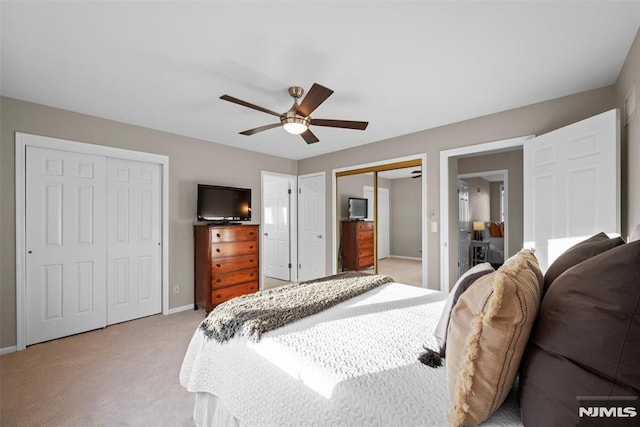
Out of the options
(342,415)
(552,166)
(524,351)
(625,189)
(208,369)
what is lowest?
(208,369)

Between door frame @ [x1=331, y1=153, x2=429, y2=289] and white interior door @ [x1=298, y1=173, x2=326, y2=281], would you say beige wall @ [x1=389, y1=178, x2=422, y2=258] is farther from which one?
white interior door @ [x1=298, y1=173, x2=326, y2=281]

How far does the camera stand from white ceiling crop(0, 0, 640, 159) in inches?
61.9

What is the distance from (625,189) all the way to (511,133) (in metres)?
1.11

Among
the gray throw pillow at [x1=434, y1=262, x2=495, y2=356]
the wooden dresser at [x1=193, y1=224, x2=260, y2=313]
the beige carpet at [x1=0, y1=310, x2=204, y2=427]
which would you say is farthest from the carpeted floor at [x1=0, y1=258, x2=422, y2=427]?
the gray throw pillow at [x1=434, y1=262, x2=495, y2=356]

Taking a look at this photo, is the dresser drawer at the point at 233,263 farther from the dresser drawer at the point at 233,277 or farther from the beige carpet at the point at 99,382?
the beige carpet at the point at 99,382

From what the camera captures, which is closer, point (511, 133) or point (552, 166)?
point (552, 166)

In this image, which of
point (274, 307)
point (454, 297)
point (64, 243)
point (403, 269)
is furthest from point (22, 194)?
point (403, 269)

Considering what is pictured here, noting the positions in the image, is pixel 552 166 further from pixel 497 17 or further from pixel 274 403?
pixel 274 403

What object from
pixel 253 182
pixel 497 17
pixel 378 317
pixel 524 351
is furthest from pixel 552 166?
pixel 253 182

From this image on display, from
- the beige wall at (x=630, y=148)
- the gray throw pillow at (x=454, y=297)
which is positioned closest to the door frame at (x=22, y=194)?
the gray throw pillow at (x=454, y=297)

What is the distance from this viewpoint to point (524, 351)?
0.83 m

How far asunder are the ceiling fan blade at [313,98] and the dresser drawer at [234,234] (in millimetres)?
2163

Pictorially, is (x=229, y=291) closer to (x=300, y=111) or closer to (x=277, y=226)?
(x=277, y=226)
